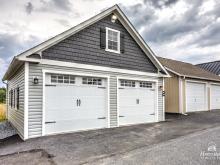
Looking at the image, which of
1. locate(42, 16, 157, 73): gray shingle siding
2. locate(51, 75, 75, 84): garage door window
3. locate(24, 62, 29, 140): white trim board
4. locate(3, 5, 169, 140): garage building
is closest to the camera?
locate(24, 62, 29, 140): white trim board

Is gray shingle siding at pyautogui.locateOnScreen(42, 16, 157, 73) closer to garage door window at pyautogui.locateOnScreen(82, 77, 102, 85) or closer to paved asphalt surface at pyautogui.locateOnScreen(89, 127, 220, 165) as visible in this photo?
garage door window at pyautogui.locateOnScreen(82, 77, 102, 85)

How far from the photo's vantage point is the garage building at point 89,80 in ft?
21.3

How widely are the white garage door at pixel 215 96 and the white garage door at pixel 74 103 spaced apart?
38.3ft

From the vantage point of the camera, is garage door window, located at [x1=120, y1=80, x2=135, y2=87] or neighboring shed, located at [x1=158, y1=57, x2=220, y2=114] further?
neighboring shed, located at [x1=158, y1=57, x2=220, y2=114]

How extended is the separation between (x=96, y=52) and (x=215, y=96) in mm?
12929

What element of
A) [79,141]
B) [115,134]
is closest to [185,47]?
[115,134]

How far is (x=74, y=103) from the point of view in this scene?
734 centimetres

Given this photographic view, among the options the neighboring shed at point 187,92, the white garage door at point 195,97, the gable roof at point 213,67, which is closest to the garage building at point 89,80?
the neighboring shed at point 187,92

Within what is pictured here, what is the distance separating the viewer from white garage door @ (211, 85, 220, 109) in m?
15.6

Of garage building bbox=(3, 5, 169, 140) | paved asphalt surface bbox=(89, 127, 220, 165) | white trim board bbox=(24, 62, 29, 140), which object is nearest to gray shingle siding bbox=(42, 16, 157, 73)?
garage building bbox=(3, 5, 169, 140)

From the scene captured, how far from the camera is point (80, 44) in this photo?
760 cm

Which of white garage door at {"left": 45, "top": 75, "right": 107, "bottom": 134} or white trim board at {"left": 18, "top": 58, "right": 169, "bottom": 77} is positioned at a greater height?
white trim board at {"left": 18, "top": 58, "right": 169, "bottom": 77}

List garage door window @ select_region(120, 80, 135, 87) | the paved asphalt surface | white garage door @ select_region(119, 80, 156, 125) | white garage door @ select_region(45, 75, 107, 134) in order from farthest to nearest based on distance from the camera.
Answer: garage door window @ select_region(120, 80, 135, 87) → white garage door @ select_region(119, 80, 156, 125) → white garage door @ select_region(45, 75, 107, 134) → the paved asphalt surface

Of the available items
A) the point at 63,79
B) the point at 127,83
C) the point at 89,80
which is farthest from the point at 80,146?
the point at 127,83
